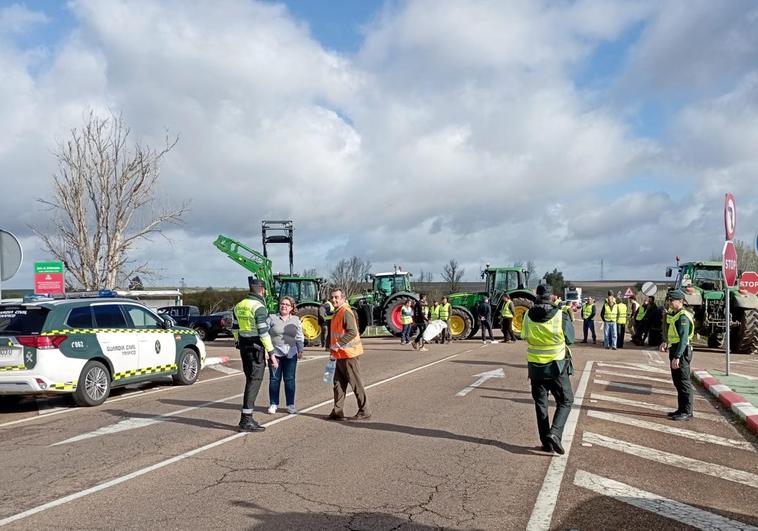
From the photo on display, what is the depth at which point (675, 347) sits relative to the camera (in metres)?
9.45

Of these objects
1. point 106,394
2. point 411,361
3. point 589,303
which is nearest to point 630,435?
point 106,394

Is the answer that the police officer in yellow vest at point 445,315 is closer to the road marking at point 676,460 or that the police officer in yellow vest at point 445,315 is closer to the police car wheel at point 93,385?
the police car wheel at point 93,385

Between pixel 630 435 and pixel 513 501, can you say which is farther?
pixel 630 435

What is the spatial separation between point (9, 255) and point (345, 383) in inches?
263

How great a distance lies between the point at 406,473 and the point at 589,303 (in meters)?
19.6


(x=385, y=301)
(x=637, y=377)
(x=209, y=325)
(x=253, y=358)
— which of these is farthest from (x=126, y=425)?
(x=209, y=325)

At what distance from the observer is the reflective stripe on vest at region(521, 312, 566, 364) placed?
24.9 ft

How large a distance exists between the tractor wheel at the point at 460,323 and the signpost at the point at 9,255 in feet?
57.9

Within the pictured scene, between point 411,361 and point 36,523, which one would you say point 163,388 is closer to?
point 411,361

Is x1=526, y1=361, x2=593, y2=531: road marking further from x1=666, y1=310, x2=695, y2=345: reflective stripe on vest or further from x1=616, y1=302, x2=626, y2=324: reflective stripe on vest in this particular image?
x1=616, y1=302, x2=626, y2=324: reflective stripe on vest

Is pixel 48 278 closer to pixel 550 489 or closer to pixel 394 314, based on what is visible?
pixel 394 314

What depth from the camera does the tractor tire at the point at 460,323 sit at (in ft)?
88.3

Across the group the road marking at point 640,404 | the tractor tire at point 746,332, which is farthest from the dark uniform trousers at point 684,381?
the tractor tire at point 746,332

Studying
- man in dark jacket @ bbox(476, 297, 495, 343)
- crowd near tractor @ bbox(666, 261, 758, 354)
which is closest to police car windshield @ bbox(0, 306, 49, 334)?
man in dark jacket @ bbox(476, 297, 495, 343)
